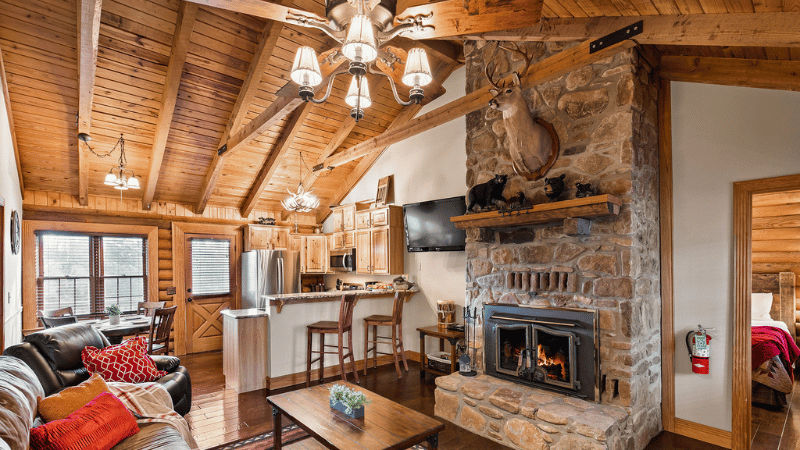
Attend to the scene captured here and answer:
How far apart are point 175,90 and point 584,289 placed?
4803 millimetres

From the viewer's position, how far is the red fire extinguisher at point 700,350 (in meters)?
3.29

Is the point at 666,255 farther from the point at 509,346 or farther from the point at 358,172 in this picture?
the point at 358,172

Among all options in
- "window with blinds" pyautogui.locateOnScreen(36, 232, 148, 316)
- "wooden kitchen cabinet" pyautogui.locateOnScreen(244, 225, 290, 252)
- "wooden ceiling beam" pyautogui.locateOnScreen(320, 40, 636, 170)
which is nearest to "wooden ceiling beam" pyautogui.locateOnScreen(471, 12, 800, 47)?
"wooden ceiling beam" pyautogui.locateOnScreen(320, 40, 636, 170)

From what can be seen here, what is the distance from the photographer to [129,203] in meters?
6.47

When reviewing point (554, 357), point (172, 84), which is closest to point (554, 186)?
point (554, 357)

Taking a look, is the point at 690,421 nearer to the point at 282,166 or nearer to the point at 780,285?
the point at 780,285

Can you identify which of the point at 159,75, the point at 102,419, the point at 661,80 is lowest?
the point at 102,419

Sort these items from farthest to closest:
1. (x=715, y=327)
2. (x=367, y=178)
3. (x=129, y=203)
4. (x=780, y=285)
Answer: (x=367, y=178)
(x=129, y=203)
(x=780, y=285)
(x=715, y=327)

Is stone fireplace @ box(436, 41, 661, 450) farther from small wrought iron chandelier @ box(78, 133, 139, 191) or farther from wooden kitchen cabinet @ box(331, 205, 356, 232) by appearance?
small wrought iron chandelier @ box(78, 133, 139, 191)

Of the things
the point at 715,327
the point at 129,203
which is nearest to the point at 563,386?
the point at 715,327

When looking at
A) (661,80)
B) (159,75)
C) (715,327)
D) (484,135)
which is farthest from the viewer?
(159,75)

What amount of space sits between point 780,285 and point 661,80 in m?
3.76

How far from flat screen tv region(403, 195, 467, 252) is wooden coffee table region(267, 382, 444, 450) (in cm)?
259

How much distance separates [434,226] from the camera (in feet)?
17.8
